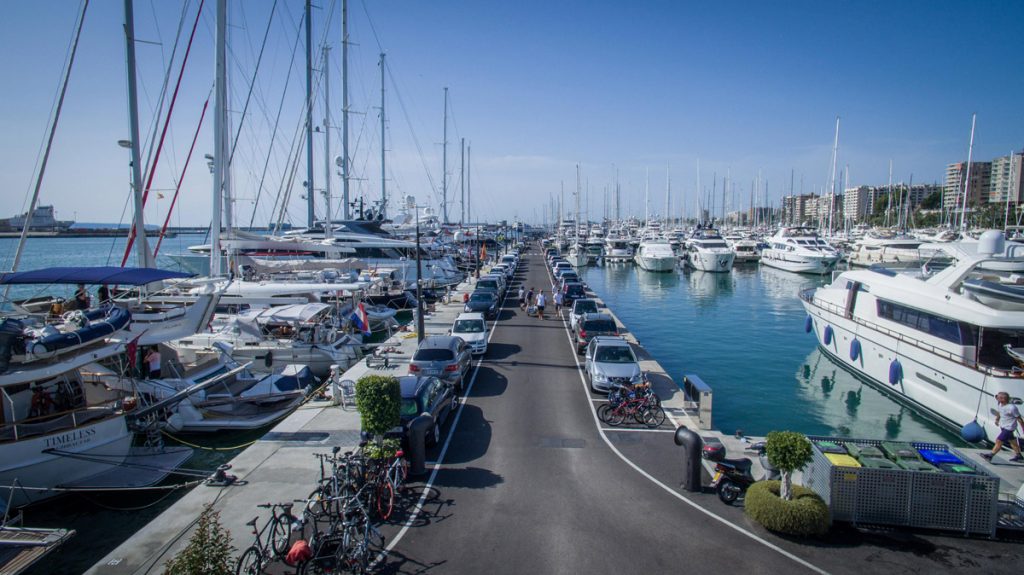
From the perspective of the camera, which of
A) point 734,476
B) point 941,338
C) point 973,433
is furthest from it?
point 941,338

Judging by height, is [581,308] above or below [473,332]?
above

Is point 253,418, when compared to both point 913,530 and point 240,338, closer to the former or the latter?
point 240,338

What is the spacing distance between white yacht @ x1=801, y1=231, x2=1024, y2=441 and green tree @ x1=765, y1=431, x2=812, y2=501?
910 cm

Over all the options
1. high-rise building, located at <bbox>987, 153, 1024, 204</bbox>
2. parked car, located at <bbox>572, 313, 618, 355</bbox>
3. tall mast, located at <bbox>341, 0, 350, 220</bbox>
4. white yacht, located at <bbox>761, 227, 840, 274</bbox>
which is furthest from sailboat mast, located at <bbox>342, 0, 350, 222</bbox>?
high-rise building, located at <bbox>987, 153, 1024, 204</bbox>

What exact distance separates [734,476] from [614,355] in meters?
7.59

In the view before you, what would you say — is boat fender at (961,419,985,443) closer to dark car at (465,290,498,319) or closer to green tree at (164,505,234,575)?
green tree at (164,505,234,575)

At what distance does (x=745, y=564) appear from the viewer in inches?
337

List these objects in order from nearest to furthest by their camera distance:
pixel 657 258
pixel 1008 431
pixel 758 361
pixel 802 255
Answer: pixel 1008 431, pixel 758 361, pixel 802 255, pixel 657 258

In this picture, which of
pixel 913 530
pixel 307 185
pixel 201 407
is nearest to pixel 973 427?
pixel 913 530

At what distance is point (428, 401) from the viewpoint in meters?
13.7

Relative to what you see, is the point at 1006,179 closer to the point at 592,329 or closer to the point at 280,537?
the point at 592,329

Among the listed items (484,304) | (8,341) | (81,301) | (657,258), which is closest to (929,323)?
(484,304)

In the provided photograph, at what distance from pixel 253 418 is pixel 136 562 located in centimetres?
959

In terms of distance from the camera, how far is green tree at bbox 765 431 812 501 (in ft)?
30.8
